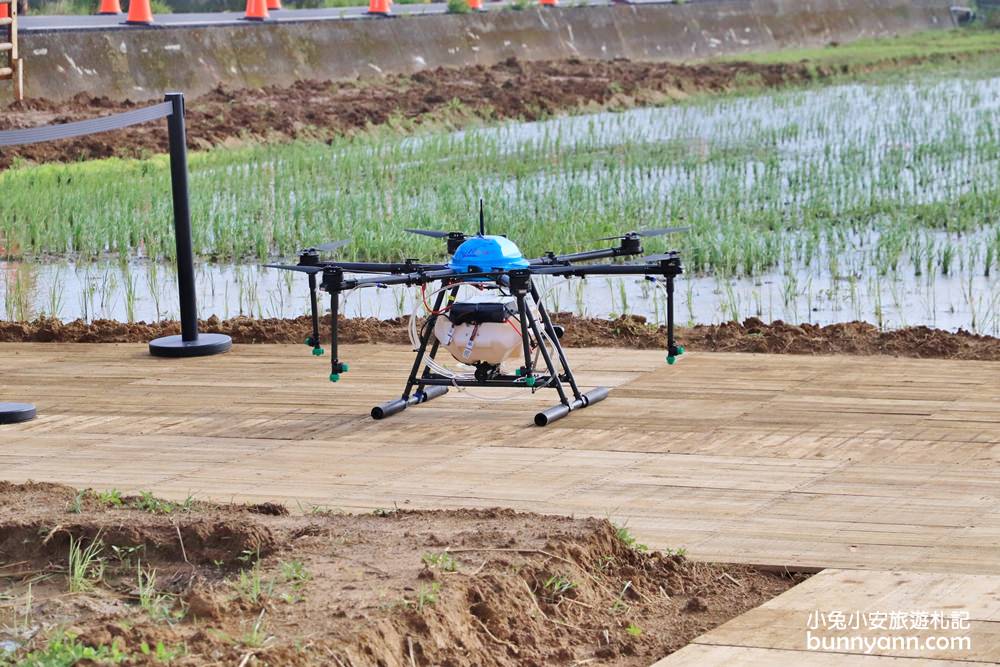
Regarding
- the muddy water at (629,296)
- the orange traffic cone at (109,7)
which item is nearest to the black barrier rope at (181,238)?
the muddy water at (629,296)

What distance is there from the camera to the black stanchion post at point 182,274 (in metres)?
9.66

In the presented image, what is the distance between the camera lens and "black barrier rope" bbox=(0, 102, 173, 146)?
864 centimetres

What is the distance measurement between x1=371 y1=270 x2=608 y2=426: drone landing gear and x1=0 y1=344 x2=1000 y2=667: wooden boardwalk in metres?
0.07

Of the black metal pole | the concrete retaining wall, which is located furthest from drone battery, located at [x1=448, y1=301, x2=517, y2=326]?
the concrete retaining wall

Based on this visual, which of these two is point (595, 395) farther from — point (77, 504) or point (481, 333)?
point (77, 504)

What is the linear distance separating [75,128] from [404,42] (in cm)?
2151

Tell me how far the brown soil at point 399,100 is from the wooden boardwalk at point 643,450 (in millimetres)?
12501

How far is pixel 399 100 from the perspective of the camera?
1043 inches

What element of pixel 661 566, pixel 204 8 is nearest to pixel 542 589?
pixel 661 566

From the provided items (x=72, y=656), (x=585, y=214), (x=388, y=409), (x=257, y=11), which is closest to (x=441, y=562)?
(x=72, y=656)

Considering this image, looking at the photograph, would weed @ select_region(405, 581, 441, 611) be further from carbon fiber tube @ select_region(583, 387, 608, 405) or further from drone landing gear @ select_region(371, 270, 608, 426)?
carbon fiber tube @ select_region(583, 387, 608, 405)

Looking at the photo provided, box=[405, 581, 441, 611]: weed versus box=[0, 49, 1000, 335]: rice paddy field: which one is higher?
box=[0, 49, 1000, 335]: rice paddy field

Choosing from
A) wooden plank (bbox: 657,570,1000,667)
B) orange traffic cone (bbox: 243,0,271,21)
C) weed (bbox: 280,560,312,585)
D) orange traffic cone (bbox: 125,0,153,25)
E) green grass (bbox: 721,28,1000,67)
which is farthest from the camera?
green grass (bbox: 721,28,1000,67)

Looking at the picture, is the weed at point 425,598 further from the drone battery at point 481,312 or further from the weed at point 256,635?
the drone battery at point 481,312
